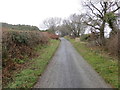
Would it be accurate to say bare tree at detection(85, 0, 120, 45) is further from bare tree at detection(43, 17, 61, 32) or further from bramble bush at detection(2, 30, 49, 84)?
bare tree at detection(43, 17, 61, 32)

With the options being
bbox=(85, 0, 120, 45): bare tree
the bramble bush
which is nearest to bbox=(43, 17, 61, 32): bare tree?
bbox=(85, 0, 120, 45): bare tree

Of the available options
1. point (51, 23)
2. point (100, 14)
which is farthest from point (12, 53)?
point (51, 23)

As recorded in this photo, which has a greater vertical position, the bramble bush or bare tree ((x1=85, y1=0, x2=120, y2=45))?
bare tree ((x1=85, y1=0, x2=120, y2=45))

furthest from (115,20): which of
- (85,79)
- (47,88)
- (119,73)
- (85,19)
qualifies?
(47,88)

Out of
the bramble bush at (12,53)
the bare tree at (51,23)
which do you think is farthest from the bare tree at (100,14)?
the bare tree at (51,23)

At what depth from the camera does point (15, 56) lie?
35.9 feet

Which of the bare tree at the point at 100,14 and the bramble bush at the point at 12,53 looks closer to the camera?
the bramble bush at the point at 12,53

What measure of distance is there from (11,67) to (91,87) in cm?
505

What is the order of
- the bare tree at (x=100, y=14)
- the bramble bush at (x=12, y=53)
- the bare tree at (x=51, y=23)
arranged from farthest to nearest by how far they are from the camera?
the bare tree at (x=51, y=23) → the bare tree at (x=100, y=14) → the bramble bush at (x=12, y=53)

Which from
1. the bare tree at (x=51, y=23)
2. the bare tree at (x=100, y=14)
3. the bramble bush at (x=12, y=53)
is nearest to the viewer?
the bramble bush at (x=12, y=53)

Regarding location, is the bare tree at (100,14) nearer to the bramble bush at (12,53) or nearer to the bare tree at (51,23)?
the bramble bush at (12,53)

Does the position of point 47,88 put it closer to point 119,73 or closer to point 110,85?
point 110,85

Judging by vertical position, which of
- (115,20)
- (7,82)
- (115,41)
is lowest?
(7,82)

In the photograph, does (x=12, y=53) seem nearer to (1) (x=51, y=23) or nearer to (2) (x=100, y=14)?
(2) (x=100, y=14)
